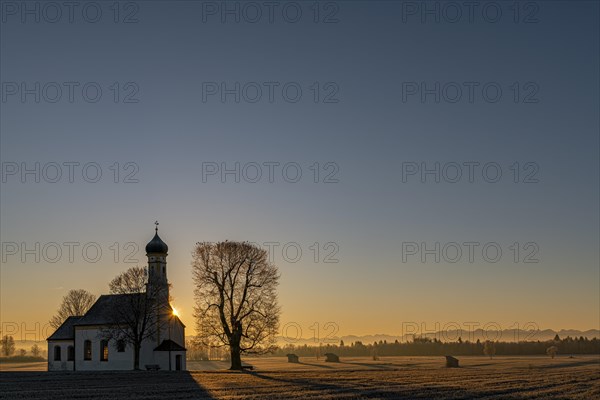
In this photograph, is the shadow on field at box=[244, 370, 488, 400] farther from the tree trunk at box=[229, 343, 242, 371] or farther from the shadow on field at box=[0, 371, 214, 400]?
the tree trunk at box=[229, 343, 242, 371]

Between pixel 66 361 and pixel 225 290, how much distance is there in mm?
25118

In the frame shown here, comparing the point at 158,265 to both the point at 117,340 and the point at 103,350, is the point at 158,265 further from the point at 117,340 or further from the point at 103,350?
the point at 103,350

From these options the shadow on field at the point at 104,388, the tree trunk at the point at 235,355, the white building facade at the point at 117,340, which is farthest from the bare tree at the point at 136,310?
the shadow on field at the point at 104,388

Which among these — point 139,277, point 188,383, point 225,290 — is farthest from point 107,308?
point 188,383

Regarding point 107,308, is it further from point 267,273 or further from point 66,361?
point 267,273

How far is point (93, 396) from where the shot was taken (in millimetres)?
38875

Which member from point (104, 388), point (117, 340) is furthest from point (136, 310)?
point (104, 388)

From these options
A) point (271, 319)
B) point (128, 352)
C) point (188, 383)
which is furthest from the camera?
point (128, 352)

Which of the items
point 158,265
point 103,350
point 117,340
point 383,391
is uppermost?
point 158,265

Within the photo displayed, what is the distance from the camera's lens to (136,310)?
266ft

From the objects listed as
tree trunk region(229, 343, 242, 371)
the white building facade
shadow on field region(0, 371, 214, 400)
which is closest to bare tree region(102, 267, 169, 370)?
the white building facade

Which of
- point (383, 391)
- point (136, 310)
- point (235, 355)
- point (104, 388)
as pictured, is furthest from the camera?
point (136, 310)

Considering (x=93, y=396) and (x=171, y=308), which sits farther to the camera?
(x=171, y=308)

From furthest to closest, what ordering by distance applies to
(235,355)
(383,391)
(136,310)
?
(136,310) → (235,355) → (383,391)
